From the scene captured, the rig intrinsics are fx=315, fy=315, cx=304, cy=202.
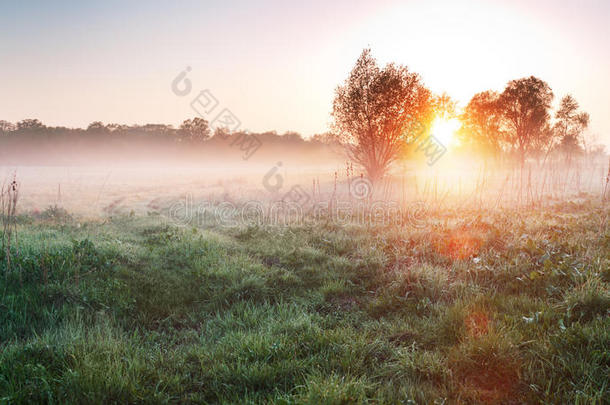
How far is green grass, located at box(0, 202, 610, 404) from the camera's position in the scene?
3.64 metres

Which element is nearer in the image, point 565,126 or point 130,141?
point 565,126

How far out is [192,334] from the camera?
526 centimetres

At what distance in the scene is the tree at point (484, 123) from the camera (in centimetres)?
3925

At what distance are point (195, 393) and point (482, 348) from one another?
363 centimetres

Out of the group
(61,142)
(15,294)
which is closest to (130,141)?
(61,142)

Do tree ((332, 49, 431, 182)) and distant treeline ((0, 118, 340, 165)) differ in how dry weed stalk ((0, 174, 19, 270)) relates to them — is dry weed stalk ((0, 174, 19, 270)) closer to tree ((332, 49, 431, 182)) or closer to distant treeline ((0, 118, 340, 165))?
tree ((332, 49, 431, 182))

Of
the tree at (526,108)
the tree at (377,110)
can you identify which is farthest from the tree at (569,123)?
the tree at (377,110)

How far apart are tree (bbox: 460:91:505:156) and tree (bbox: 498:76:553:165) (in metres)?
1.23

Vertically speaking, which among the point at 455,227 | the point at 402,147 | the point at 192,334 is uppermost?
the point at 402,147

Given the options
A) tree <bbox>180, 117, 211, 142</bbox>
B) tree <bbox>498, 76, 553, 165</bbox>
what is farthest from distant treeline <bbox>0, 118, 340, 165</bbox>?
tree <bbox>498, 76, 553, 165</bbox>

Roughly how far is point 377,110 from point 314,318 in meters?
23.2

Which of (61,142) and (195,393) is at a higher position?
(61,142)

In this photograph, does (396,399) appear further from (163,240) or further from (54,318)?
(163,240)

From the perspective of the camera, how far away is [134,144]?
78.9m
